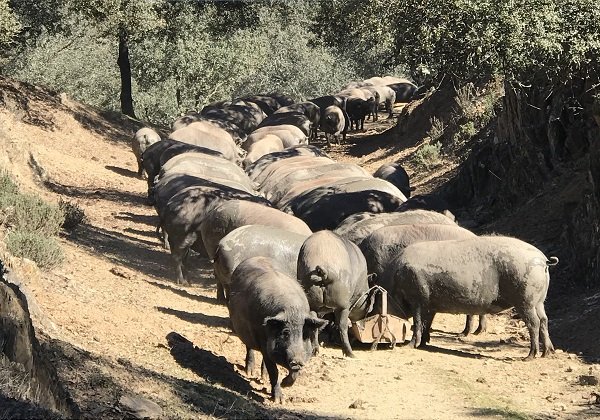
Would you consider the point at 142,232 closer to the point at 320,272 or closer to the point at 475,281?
the point at 320,272

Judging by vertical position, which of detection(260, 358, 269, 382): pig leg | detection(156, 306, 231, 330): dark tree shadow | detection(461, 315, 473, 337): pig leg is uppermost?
detection(260, 358, 269, 382): pig leg

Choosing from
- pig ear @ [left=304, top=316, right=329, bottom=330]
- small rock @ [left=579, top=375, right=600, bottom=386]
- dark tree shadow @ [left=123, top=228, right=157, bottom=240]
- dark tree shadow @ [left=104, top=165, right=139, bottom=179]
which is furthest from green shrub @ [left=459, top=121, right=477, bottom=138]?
pig ear @ [left=304, top=316, right=329, bottom=330]

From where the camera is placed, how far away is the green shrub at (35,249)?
11.9m

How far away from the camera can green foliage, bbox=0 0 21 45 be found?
86.0ft

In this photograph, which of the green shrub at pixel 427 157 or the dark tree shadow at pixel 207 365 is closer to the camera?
the dark tree shadow at pixel 207 365

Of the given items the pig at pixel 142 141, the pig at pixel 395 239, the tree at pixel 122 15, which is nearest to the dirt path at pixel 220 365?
the pig at pixel 395 239

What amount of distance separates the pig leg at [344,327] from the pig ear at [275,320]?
2.95 meters

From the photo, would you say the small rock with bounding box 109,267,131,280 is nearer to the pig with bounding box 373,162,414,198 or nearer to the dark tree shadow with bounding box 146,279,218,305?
the dark tree shadow with bounding box 146,279,218,305

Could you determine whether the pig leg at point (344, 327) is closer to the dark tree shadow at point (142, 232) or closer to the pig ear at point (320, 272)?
the pig ear at point (320, 272)

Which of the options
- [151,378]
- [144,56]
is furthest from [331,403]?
[144,56]

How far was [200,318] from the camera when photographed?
12.2 metres

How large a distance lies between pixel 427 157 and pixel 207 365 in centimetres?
1706

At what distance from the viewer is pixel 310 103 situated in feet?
124

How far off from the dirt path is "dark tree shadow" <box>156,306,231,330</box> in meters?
0.03
